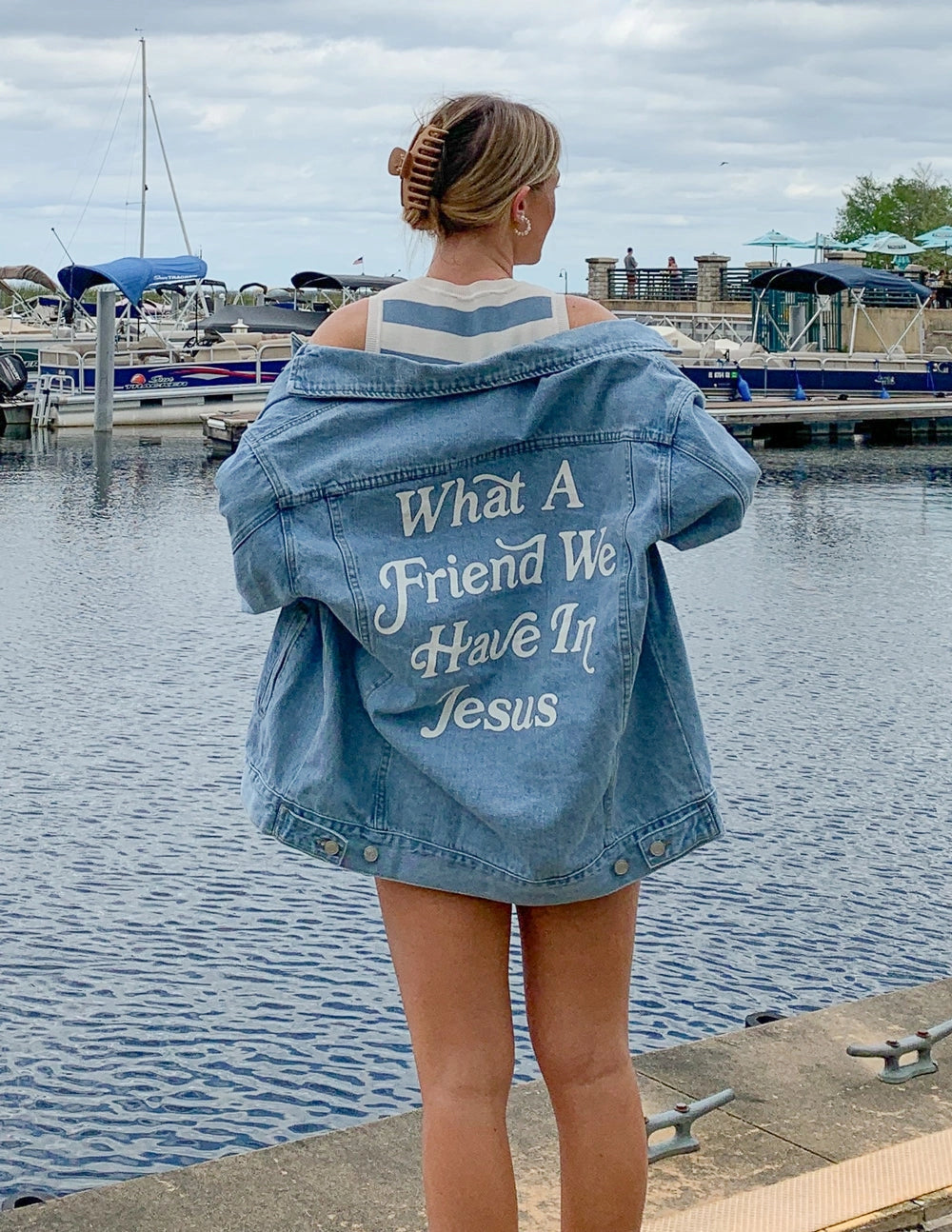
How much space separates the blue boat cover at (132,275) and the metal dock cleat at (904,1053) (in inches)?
1272

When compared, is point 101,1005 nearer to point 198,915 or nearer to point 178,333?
point 198,915

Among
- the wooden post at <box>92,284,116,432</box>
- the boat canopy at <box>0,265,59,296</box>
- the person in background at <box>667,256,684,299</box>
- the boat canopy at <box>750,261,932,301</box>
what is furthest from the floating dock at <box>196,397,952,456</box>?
the person in background at <box>667,256,684,299</box>

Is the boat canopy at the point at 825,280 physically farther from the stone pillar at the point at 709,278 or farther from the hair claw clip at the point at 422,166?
the hair claw clip at the point at 422,166

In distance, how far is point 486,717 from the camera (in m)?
1.83

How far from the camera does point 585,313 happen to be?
1.91 meters

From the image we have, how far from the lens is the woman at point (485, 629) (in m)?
1.82

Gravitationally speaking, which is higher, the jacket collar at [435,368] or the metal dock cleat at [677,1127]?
the jacket collar at [435,368]

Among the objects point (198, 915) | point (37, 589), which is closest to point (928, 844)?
point (198, 915)

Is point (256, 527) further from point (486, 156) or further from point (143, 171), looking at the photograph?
point (143, 171)

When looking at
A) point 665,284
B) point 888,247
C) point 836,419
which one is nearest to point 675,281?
point 665,284

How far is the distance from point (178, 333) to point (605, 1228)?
3584 centimetres

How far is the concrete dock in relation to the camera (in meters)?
2.47

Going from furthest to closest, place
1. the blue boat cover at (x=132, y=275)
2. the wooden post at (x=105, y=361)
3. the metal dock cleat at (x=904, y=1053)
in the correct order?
1. the blue boat cover at (x=132, y=275)
2. the wooden post at (x=105, y=361)
3. the metal dock cleat at (x=904, y=1053)

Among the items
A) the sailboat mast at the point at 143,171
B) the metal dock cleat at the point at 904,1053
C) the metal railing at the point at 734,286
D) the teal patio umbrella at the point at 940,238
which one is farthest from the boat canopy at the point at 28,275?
the metal dock cleat at the point at 904,1053
